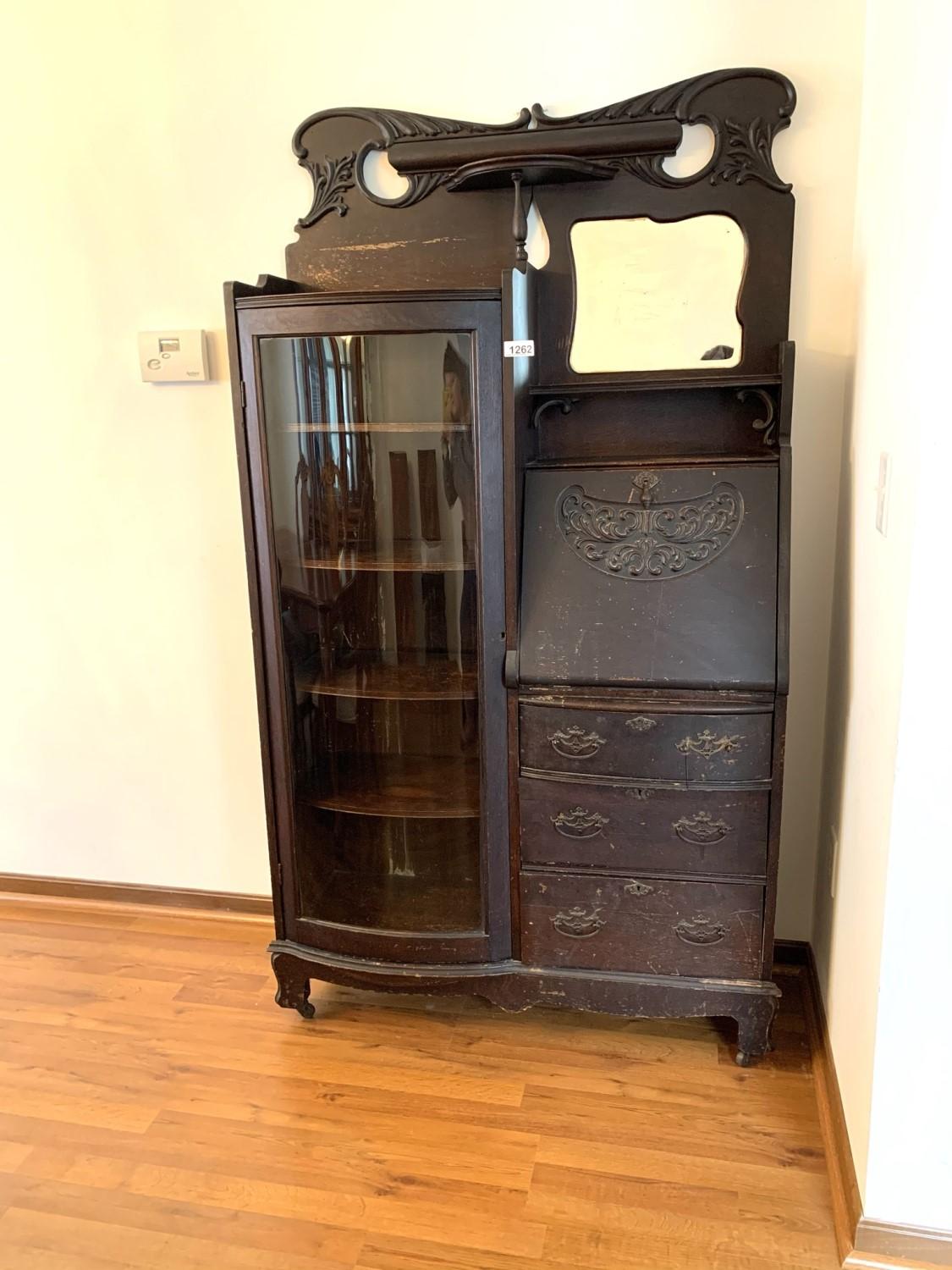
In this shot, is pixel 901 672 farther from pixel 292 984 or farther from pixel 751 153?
pixel 292 984

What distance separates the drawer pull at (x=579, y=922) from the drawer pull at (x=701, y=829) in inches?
9.3

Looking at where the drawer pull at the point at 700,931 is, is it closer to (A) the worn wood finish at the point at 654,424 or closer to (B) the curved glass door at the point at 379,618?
(B) the curved glass door at the point at 379,618

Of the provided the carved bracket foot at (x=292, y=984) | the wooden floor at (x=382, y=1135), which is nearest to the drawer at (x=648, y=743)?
the wooden floor at (x=382, y=1135)

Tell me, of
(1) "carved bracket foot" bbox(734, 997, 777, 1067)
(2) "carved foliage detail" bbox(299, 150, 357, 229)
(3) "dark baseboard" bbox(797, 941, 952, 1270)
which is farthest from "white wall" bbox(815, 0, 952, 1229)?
(2) "carved foliage detail" bbox(299, 150, 357, 229)

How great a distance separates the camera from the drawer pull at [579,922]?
1866 mm

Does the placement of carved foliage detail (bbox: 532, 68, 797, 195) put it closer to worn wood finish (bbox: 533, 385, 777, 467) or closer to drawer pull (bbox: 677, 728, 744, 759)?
worn wood finish (bbox: 533, 385, 777, 467)

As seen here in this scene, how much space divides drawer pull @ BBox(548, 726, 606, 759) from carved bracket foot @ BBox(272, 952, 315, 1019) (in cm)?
79

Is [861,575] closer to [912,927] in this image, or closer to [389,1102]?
[912,927]

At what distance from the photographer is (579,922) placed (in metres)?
1.88

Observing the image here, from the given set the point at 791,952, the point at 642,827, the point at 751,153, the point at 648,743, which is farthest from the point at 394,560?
the point at 791,952

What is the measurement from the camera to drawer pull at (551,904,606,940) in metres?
1.87

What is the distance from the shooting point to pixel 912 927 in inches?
Answer: 52.9

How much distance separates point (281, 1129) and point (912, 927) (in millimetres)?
1220

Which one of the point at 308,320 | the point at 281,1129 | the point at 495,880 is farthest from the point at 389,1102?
the point at 308,320
